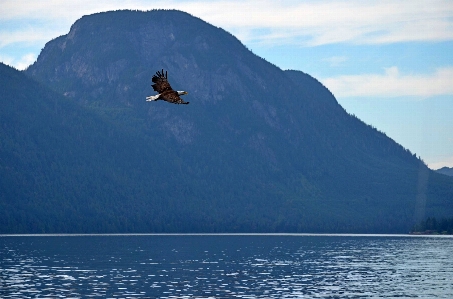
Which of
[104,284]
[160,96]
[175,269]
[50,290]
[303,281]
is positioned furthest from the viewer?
[175,269]

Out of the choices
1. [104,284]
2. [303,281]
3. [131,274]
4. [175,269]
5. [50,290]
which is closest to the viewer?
[50,290]

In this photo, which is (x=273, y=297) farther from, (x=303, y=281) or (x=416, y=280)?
(x=416, y=280)

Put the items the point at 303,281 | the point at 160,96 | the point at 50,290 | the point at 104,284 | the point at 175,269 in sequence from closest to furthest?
the point at 160,96, the point at 50,290, the point at 104,284, the point at 303,281, the point at 175,269

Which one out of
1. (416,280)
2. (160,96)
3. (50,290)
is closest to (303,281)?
(416,280)

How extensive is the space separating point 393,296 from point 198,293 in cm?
2865

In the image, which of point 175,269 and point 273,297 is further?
point 175,269

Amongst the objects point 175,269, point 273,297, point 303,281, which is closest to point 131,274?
point 175,269

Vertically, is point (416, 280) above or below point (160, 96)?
below

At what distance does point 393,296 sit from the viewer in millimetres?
136375

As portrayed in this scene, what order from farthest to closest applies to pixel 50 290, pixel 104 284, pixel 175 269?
pixel 175 269 < pixel 104 284 < pixel 50 290

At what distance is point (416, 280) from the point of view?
166 metres

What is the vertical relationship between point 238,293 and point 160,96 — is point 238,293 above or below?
below

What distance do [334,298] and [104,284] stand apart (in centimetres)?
4043

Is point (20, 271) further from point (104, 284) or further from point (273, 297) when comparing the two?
point (273, 297)
